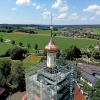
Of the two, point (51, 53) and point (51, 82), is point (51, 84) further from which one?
point (51, 53)

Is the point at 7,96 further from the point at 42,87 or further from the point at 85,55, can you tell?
the point at 85,55

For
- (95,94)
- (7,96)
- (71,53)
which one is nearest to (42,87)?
(95,94)

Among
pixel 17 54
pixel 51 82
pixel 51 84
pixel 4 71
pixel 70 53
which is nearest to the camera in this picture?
pixel 51 84

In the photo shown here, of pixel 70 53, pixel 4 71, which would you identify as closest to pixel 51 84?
pixel 4 71

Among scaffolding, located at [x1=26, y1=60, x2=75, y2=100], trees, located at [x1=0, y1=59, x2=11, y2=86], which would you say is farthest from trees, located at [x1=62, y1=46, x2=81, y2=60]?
scaffolding, located at [x1=26, y1=60, x2=75, y2=100]

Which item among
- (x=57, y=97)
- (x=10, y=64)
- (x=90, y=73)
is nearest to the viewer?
(x=57, y=97)

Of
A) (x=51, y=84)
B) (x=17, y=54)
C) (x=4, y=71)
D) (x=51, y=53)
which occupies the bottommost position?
(x=17, y=54)

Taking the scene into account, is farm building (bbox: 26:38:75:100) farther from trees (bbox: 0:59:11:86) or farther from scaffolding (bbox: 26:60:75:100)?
trees (bbox: 0:59:11:86)

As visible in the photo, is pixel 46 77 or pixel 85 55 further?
pixel 85 55

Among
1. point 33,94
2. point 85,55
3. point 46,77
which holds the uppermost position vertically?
point 46,77
